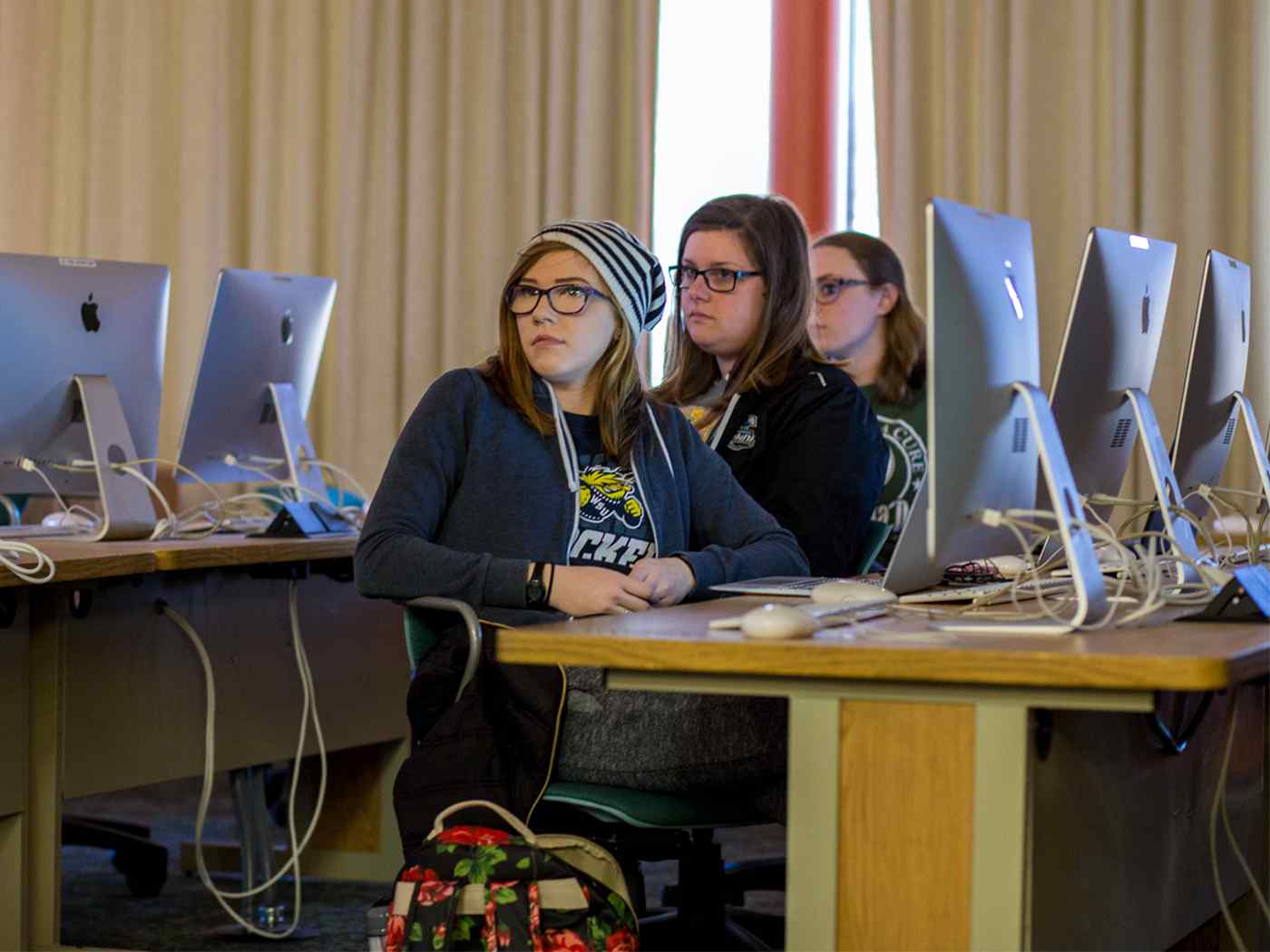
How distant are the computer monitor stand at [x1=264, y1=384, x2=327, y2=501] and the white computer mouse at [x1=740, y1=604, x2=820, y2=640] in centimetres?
189

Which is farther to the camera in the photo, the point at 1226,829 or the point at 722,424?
the point at 722,424

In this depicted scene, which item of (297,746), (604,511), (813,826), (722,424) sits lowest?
(297,746)

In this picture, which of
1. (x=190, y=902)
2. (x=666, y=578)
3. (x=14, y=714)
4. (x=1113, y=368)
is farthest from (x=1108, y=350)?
(x=190, y=902)

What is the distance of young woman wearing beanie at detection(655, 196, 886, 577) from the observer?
270cm

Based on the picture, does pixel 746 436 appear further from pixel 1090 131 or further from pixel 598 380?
pixel 1090 131

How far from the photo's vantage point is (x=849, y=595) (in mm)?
1836

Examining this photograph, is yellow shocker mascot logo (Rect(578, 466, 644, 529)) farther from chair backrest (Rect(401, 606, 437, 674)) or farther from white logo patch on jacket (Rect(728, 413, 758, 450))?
white logo patch on jacket (Rect(728, 413, 758, 450))

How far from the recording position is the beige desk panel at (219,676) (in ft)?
8.76

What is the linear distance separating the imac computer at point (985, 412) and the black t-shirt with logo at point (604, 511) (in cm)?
66

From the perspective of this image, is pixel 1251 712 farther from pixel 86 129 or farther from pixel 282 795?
pixel 86 129

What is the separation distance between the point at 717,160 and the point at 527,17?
640 mm

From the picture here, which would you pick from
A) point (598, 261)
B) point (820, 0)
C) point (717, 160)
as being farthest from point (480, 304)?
point (598, 261)

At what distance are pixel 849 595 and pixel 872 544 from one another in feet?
2.95

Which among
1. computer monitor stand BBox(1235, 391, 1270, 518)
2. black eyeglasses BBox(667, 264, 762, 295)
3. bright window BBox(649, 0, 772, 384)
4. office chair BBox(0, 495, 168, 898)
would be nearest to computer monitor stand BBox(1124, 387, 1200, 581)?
computer monitor stand BBox(1235, 391, 1270, 518)
